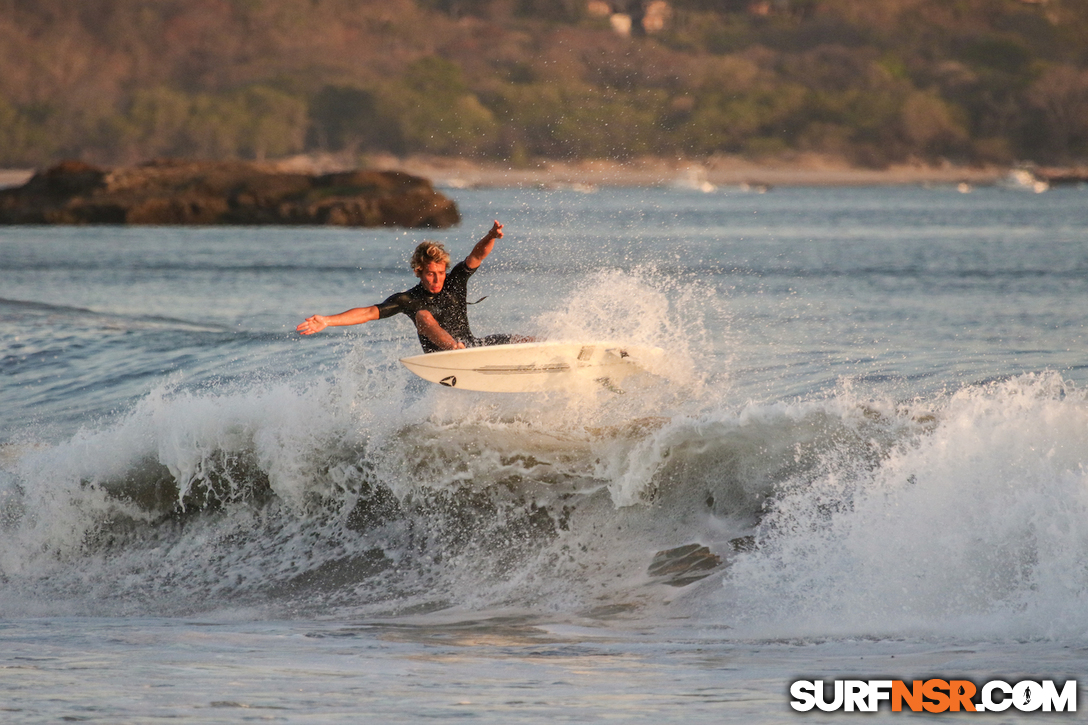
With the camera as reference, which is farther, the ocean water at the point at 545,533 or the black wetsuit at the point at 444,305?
the black wetsuit at the point at 444,305

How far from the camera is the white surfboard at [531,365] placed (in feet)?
38.2

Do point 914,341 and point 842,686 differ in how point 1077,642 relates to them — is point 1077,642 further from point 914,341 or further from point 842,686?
point 914,341

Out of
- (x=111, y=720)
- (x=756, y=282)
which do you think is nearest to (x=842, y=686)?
(x=111, y=720)

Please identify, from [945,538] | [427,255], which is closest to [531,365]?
[427,255]

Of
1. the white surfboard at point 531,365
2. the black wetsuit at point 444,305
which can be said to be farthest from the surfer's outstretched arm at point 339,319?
the white surfboard at point 531,365

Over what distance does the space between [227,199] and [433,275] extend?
6975cm

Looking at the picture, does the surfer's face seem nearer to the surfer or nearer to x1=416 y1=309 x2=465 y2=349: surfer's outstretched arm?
the surfer

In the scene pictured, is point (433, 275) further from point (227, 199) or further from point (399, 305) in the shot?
point (227, 199)

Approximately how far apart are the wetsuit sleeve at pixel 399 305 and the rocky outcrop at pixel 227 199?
6148cm

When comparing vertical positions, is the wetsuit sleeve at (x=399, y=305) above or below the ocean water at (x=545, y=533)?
above

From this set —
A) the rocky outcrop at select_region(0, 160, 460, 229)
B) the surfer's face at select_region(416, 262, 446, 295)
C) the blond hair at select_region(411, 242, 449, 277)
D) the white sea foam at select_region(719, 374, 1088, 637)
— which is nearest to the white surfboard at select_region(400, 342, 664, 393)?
the surfer's face at select_region(416, 262, 446, 295)

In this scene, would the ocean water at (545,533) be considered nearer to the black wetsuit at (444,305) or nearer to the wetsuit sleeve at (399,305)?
the black wetsuit at (444,305)

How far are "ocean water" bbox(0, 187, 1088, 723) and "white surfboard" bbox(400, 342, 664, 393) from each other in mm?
182

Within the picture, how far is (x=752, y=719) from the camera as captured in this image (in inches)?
244
